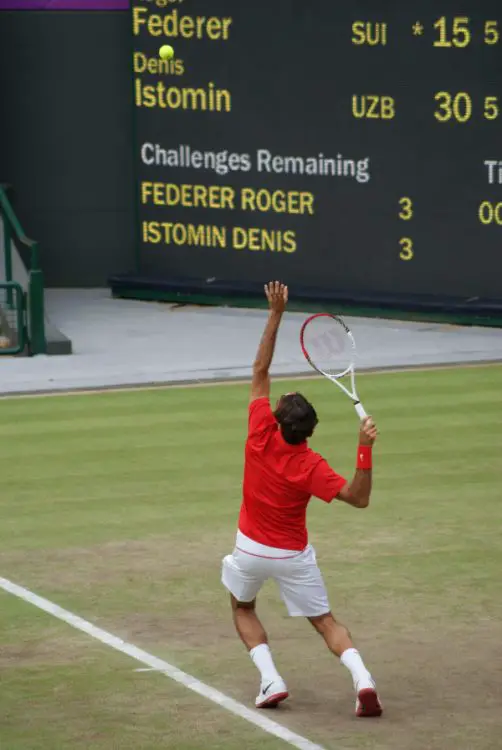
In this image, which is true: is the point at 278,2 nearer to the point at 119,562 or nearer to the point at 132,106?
the point at 132,106

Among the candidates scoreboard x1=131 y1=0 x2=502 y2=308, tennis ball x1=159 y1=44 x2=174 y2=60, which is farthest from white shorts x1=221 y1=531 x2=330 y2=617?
tennis ball x1=159 y1=44 x2=174 y2=60

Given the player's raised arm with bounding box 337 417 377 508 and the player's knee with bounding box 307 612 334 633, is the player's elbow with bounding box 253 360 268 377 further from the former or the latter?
the player's knee with bounding box 307 612 334 633

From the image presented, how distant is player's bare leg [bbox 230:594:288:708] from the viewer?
8.80 m

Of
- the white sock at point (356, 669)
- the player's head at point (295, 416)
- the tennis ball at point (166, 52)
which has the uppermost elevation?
the player's head at point (295, 416)

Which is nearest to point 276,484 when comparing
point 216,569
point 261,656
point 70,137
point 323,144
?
point 261,656

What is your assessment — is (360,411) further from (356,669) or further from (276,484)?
(356,669)

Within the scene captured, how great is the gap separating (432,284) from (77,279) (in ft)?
20.1

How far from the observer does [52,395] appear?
17.9m

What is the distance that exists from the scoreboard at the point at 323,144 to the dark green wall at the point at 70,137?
1.57m

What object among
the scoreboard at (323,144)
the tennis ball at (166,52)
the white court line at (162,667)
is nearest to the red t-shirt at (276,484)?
the white court line at (162,667)

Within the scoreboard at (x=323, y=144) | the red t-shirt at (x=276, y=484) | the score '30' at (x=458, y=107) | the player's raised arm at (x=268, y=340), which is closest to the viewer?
the red t-shirt at (x=276, y=484)

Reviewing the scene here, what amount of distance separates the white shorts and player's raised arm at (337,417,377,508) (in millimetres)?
495

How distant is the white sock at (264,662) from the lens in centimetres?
880

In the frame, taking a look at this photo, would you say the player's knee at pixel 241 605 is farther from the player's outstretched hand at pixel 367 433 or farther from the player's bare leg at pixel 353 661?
the player's outstretched hand at pixel 367 433
